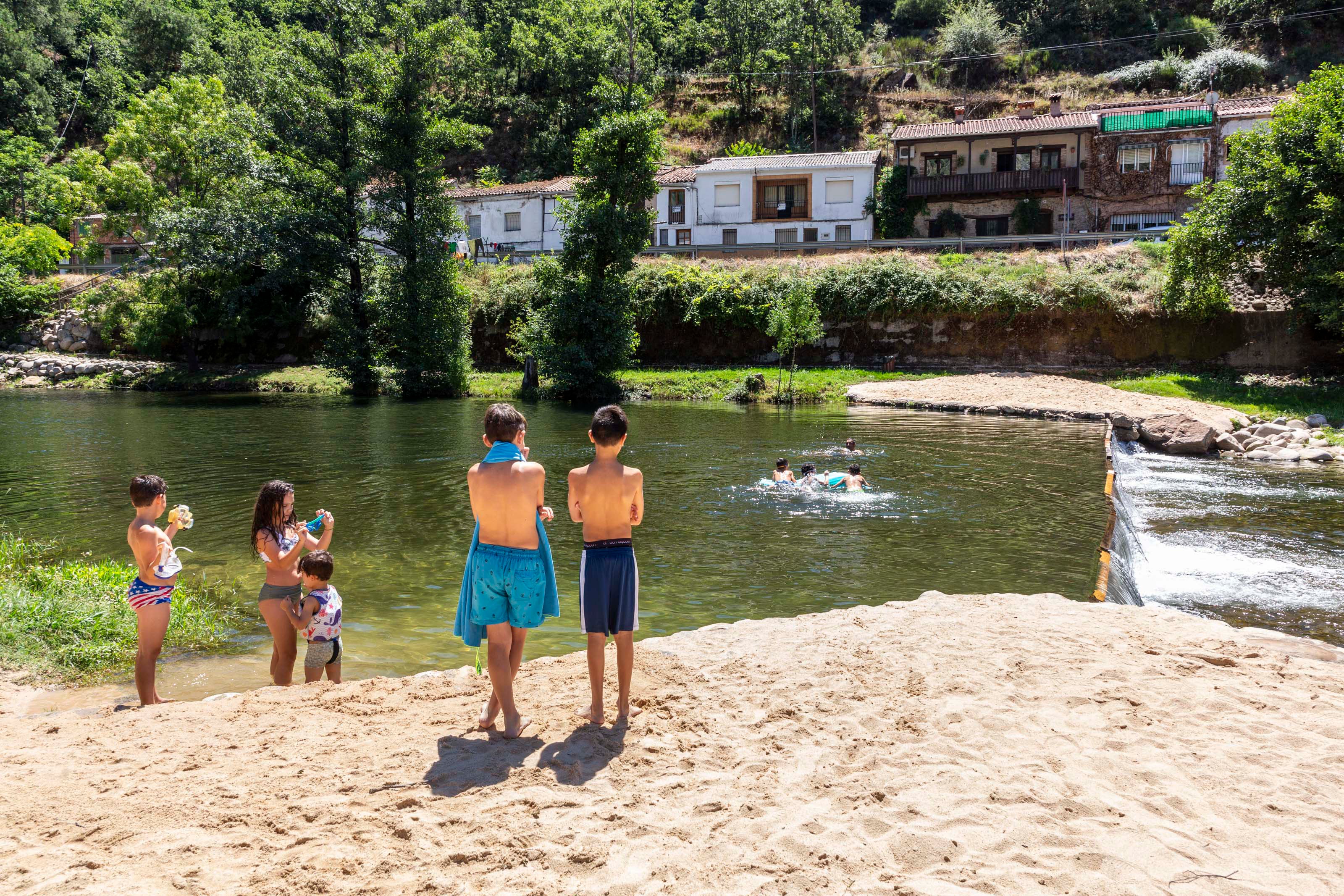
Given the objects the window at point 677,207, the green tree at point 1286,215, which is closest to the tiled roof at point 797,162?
the window at point 677,207

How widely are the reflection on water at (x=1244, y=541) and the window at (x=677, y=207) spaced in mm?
42600

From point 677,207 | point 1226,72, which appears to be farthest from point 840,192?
point 1226,72

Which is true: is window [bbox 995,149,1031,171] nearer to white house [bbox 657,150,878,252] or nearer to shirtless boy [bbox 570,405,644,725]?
white house [bbox 657,150,878,252]

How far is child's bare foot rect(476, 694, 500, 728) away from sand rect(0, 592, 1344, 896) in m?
0.16

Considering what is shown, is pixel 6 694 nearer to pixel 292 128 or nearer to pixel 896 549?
pixel 896 549

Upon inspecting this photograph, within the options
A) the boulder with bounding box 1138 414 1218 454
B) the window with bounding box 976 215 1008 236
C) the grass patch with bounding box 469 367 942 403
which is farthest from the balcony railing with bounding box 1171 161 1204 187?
the boulder with bounding box 1138 414 1218 454

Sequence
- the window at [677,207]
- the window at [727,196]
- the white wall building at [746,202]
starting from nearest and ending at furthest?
1. the white wall building at [746,202]
2. the window at [727,196]
3. the window at [677,207]

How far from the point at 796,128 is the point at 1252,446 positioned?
5496 centimetres

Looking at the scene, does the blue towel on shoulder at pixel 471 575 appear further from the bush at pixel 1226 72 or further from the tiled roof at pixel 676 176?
the bush at pixel 1226 72

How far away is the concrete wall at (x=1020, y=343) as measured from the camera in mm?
36156

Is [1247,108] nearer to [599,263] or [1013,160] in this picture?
[1013,160]

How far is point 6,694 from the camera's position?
7.37m

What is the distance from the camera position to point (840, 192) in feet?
188

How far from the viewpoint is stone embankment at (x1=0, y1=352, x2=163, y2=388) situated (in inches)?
1827
